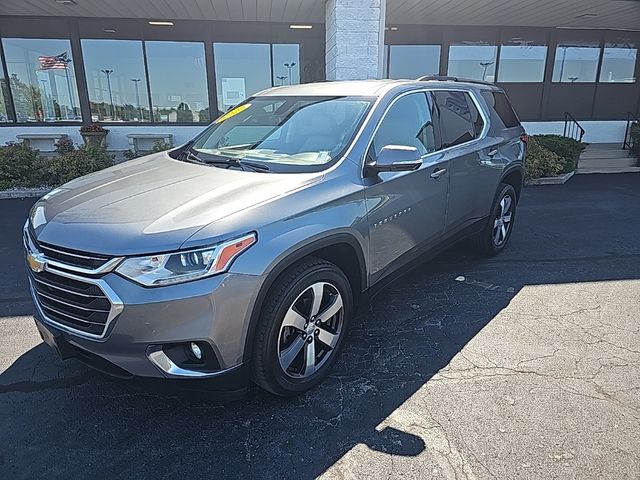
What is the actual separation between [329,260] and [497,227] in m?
2.84

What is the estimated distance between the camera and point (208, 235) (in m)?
2.19

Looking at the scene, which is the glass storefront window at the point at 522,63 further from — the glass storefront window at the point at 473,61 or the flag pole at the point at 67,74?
the flag pole at the point at 67,74

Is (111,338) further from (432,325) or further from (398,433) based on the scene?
(432,325)

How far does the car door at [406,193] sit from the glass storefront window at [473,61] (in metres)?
10.3

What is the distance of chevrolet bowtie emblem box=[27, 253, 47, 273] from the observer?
94.9 inches

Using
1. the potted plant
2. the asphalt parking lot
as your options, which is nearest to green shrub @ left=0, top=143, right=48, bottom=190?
the potted plant

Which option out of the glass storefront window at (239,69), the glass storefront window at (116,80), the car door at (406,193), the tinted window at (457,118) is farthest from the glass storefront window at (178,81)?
the car door at (406,193)

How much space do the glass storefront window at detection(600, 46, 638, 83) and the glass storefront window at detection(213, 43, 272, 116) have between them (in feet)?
33.1

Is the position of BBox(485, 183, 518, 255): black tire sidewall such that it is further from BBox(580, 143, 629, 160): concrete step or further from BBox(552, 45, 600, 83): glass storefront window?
BBox(552, 45, 600, 83): glass storefront window

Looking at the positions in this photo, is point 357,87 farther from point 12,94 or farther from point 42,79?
point 12,94

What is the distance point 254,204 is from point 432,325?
194cm

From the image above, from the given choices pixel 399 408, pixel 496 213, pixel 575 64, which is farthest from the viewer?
pixel 575 64

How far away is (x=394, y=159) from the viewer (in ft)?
9.76

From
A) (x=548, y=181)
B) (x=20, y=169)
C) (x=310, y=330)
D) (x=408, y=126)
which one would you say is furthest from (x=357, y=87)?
(x=20, y=169)
